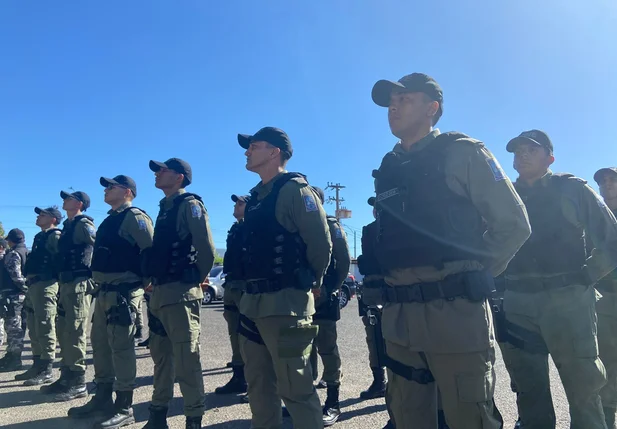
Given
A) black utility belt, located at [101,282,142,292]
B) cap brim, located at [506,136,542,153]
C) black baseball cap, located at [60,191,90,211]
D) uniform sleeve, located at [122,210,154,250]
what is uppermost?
black baseball cap, located at [60,191,90,211]

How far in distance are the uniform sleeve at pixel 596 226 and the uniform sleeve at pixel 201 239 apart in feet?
9.31

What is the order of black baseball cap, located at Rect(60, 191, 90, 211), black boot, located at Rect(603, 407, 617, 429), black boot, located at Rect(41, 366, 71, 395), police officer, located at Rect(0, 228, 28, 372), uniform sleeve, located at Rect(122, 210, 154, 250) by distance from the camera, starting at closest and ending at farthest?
black boot, located at Rect(603, 407, 617, 429)
uniform sleeve, located at Rect(122, 210, 154, 250)
black boot, located at Rect(41, 366, 71, 395)
black baseball cap, located at Rect(60, 191, 90, 211)
police officer, located at Rect(0, 228, 28, 372)

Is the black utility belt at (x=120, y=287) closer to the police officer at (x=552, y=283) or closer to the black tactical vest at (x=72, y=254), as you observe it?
the black tactical vest at (x=72, y=254)

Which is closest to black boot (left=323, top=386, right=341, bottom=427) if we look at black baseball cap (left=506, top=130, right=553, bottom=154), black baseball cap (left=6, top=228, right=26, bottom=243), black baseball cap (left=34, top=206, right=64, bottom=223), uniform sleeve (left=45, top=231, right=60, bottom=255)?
black baseball cap (left=506, top=130, right=553, bottom=154)

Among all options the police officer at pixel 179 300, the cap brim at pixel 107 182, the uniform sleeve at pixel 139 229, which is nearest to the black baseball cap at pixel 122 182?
the cap brim at pixel 107 182

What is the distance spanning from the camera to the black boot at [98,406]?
4.54 meters

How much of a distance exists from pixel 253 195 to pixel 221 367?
4.30 metres

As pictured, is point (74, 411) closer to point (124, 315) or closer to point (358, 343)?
point (124, 315)

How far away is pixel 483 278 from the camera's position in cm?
221

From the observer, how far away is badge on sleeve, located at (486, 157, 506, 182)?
7.52 ft

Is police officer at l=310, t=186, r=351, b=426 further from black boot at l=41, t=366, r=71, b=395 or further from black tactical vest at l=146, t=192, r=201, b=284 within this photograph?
black boot at l=41, t=366, r=71, b=395

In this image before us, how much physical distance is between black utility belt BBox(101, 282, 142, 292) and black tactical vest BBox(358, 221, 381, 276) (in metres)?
2.28

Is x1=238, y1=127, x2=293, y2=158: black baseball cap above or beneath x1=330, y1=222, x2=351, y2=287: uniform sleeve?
above

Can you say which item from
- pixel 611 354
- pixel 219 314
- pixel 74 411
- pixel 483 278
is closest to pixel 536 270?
pixel 611 354
